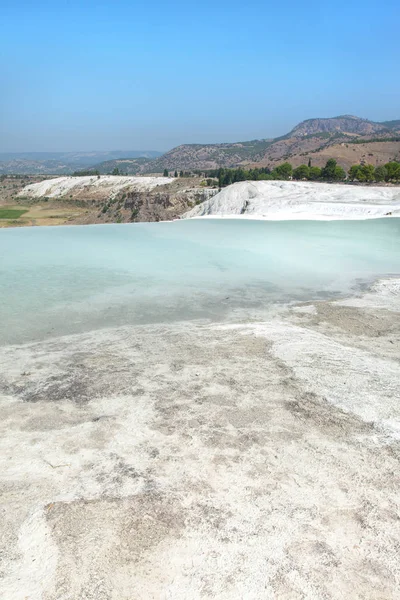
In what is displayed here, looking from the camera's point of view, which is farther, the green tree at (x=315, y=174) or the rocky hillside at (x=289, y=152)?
the rocky hillside at (x=289, y=152)

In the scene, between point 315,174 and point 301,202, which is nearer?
point 301,202

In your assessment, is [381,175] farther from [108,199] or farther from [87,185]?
[87,185]

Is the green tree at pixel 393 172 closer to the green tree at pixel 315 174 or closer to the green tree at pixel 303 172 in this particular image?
the green tree at pixel 315 174

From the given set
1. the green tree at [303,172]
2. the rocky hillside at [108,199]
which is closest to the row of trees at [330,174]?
the green tree at [303,172]

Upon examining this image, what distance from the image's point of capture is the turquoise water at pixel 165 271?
7855mm

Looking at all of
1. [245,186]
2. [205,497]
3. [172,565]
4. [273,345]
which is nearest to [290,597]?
[172,565]

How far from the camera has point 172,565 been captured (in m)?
2.66

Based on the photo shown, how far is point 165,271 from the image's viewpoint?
1105 centimetres

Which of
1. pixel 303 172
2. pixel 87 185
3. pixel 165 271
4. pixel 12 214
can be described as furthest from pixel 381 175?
pixel 87 185

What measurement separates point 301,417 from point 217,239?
12.7 m

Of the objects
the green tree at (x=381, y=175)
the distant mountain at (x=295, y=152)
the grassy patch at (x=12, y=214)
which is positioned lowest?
the grassy patch at (x=12, y=214)

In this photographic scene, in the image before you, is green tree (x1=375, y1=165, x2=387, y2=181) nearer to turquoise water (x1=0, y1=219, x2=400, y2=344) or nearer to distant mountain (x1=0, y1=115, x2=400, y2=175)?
turquoise water (x1=0, y1=219, x2=400, y2=344)

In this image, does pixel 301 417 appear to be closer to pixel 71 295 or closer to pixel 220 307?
pixel 220 307

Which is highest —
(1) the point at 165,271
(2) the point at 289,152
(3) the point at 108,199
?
(2) the point at 289,152
